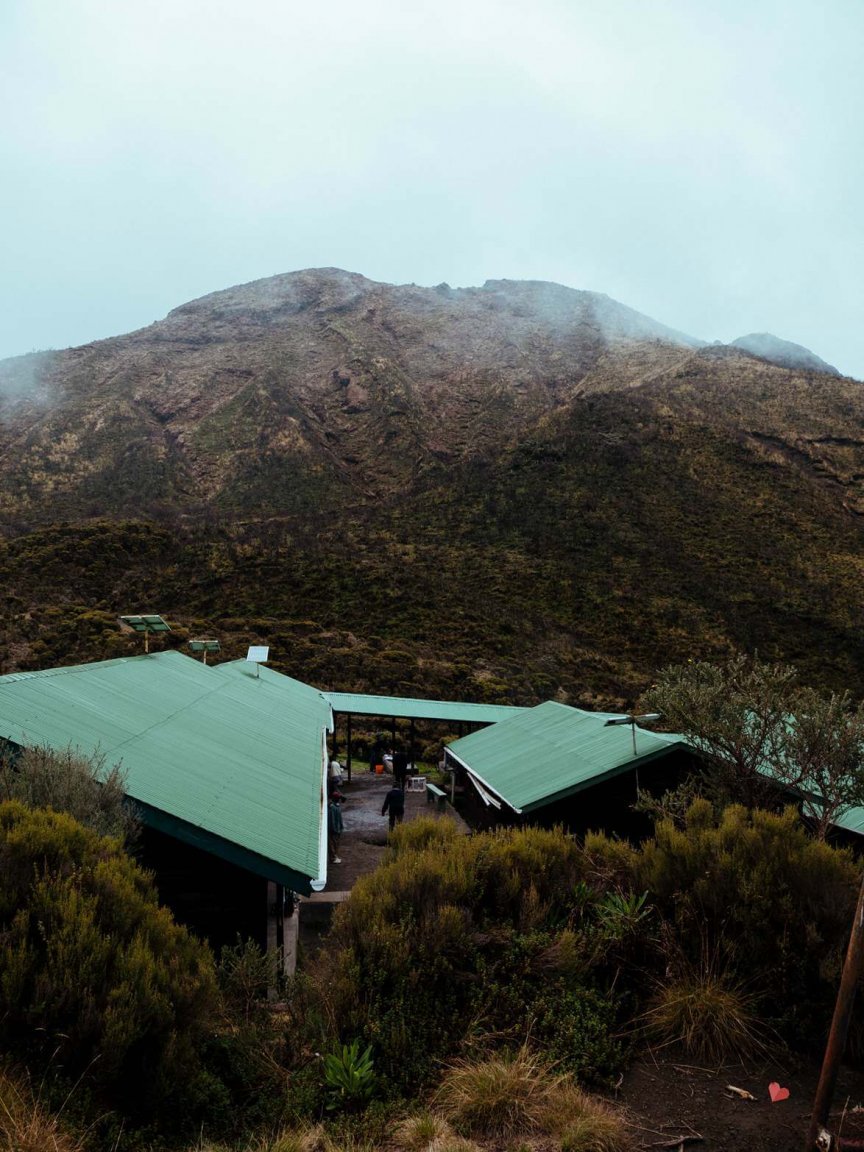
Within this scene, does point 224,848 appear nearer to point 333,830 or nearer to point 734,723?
point 734,723

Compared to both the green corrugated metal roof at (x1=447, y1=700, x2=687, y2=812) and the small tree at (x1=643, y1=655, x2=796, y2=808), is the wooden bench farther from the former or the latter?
the small tree at (x1=643, y1=655, x2=796, y2=808)

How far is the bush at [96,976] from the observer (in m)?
3.64

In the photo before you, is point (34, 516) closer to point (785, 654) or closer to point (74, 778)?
point (785, 654)

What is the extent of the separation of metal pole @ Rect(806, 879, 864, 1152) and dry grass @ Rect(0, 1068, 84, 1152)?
3.40 metres

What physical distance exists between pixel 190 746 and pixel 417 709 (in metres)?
13.2

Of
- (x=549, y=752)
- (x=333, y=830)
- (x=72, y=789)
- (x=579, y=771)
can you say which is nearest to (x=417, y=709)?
(x=333, y=830)

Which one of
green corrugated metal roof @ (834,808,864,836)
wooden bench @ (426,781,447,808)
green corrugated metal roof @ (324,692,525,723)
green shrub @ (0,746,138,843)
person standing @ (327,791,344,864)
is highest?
green shrub @ (0,746,138,843)

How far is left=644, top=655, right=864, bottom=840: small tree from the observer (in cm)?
836

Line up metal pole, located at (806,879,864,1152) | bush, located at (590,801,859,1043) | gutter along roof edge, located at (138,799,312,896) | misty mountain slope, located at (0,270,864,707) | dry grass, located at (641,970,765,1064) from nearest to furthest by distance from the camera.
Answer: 1. metal pole, located at (806,879,864,1152)
2. dry grass, located at (641,970,765,1064)
3. bush, located at (590,801,859,1043)
4. gutter along roof edge, located at (138,799,312,896)
5. misty mountain slope, located at (0,270,864,707)

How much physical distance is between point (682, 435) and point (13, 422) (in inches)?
2396

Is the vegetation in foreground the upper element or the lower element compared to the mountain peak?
lower

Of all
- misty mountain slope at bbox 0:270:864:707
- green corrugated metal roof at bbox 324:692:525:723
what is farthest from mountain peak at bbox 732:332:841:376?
green corrugated metal roof at bbox 324:692:525:723

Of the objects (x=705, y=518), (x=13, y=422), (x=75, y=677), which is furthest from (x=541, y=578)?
(x=13, y=422)

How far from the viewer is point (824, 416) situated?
58.9 meters
